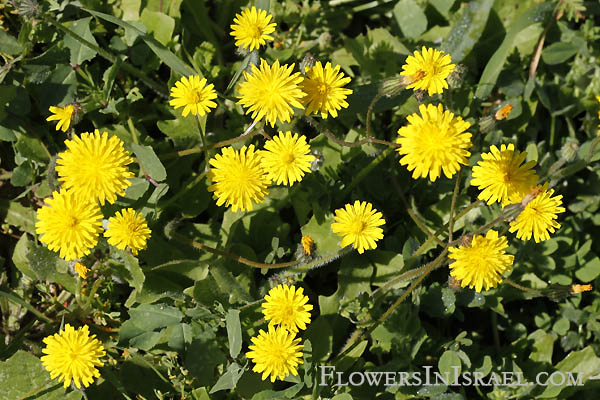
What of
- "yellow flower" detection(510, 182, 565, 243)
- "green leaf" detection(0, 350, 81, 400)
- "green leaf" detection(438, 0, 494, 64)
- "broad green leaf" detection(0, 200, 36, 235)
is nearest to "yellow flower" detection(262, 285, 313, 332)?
"yellow flower" detection(510, 182, 565, 243)

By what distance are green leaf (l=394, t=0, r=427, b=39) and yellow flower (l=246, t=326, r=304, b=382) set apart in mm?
2214

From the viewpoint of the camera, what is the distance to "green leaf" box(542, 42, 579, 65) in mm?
3645

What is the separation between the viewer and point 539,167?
3.46 metres

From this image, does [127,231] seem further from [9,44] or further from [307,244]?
[9,44]

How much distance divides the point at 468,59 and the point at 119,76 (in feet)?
7.35

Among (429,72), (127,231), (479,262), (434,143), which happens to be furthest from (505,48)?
(127,231)

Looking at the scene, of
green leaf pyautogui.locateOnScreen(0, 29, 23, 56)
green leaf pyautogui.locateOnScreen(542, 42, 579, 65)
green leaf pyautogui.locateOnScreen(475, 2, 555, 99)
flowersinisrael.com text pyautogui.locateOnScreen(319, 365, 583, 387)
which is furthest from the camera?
green leaf pyautogui.locateOnScreen(542, 42, 579, 65)

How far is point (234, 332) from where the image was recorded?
8.70 feet

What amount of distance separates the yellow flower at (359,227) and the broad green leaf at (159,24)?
4.98 feet

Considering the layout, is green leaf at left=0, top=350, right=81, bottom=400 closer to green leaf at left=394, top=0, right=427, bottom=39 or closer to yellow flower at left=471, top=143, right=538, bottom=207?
yellow flower at left=471, top=143, right=538, bottom=207

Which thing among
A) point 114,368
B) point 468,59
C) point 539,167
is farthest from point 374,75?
point 114,368

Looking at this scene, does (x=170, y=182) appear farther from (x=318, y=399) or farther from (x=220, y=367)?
(x=318, y=399)

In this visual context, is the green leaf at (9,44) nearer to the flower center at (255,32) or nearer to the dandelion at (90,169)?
the dandelion at (90,169)

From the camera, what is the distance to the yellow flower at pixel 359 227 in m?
2.66
